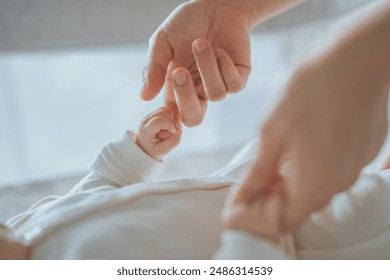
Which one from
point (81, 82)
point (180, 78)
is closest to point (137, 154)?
point (180, 78)

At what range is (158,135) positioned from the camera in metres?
0.90

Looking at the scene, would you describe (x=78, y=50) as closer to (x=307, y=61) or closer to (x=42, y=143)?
(x=42, y=143)

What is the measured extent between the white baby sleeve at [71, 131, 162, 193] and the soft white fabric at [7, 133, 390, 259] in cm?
11

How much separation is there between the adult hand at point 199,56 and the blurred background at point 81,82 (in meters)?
0.59

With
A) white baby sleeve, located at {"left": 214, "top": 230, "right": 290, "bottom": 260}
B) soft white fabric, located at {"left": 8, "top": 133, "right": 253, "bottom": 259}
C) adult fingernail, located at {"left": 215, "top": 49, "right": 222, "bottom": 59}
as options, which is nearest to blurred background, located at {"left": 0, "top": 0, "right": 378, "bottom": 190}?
adult fingernail, located at {"left": 215, "top": 49, "right": 222, "bottom": 59}

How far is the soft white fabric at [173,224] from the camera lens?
619 mm

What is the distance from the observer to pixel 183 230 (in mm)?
637

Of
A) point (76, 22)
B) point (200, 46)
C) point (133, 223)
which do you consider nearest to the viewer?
point (133, 223)

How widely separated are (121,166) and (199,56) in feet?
0.74

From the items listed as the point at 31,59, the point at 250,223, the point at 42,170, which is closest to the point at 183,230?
the point at 250,223

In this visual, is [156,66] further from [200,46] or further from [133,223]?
[133,223]

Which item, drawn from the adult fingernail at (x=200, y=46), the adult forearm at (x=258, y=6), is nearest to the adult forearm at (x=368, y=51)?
the adult fingernail at (x=200, y=46)

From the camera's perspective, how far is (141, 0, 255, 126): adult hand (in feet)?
2.82

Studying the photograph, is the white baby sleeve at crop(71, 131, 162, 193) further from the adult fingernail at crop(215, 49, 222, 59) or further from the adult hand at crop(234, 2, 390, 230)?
the adult hand at crop(234, 2, 390, 230)
